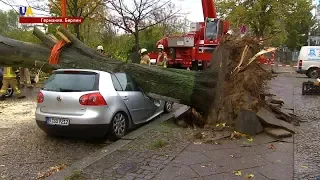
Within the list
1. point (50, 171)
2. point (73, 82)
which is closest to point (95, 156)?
point (50, 171)

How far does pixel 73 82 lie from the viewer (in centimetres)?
698

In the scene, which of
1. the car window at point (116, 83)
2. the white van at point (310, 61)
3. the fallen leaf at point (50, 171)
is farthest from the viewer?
the white van at point (310, 61)

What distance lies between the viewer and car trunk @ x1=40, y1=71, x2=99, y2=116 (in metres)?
6.74

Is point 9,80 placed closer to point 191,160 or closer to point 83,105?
point 83,105

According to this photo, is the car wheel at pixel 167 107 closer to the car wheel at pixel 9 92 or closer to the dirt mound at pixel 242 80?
the dirt mound at pixel 242 80

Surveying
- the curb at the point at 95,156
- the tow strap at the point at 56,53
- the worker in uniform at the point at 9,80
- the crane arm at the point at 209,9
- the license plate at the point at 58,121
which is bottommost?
the curb at the point at 95,156

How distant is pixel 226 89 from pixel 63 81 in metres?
3.25

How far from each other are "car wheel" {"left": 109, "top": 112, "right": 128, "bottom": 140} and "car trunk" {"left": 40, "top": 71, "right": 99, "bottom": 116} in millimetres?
638

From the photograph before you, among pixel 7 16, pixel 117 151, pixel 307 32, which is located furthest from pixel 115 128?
pixel 307 32

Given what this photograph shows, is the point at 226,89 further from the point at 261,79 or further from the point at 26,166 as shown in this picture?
the point at 26,166

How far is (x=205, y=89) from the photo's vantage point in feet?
26.6

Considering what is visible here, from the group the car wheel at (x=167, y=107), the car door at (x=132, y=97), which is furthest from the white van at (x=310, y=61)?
the car door at (x=132, y=97)

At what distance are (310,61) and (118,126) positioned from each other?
18.4m

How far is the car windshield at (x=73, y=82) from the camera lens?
6.89 metres
